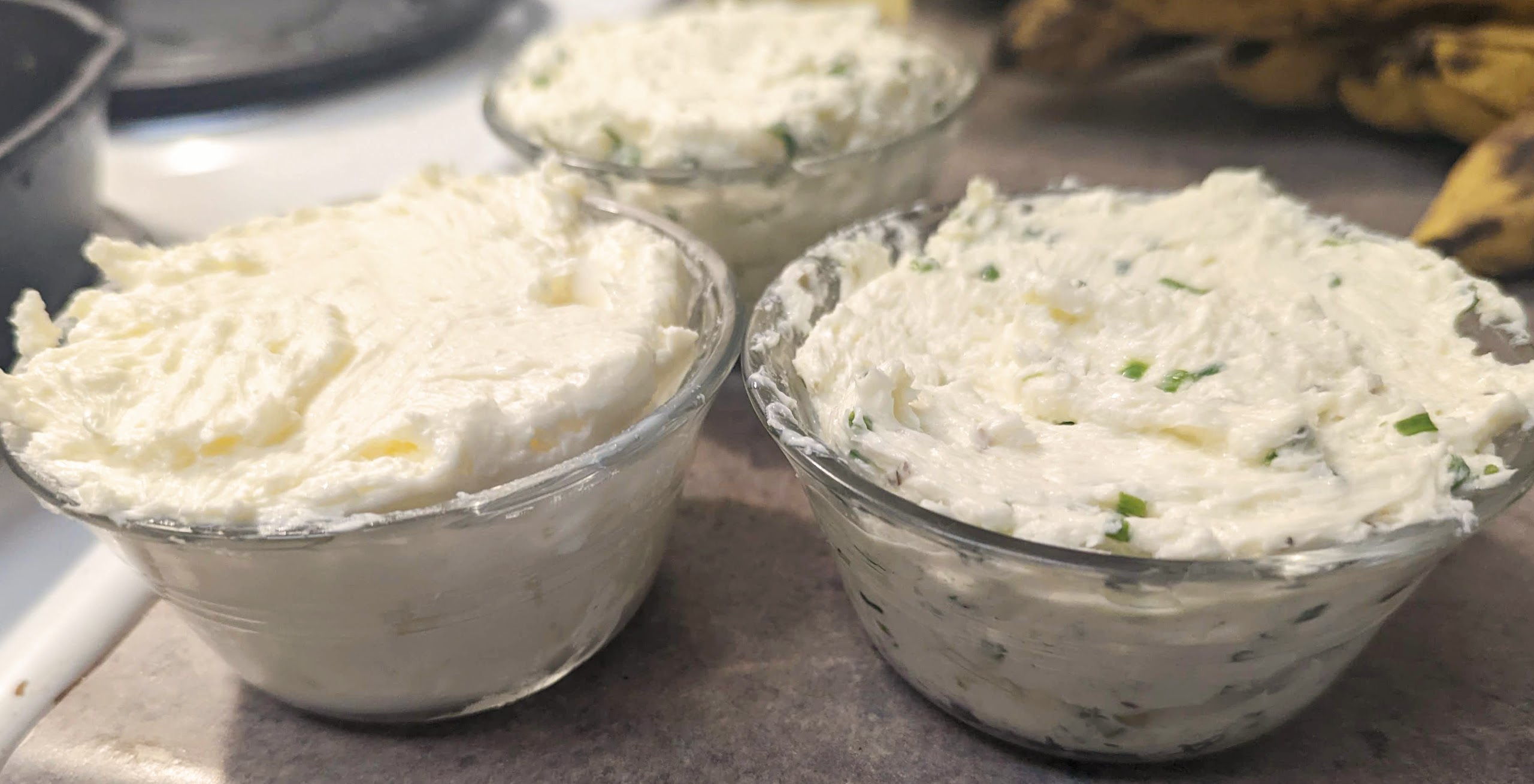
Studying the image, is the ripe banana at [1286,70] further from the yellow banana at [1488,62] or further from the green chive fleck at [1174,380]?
the green chive fleck at [1174,380]

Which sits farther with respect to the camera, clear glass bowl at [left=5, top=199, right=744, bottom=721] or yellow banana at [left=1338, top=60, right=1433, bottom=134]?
yellow banana at [left=1338, top=60, right=1433, bottom=134]

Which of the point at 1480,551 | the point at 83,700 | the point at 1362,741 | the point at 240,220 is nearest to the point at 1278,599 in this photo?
the point at 1362,741

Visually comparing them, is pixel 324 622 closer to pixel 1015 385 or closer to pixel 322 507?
pixel 322 507

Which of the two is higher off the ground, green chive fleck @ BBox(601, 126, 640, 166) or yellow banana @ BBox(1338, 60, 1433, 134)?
A: green chive fleck @ BBox(601, 126, 640, 166)

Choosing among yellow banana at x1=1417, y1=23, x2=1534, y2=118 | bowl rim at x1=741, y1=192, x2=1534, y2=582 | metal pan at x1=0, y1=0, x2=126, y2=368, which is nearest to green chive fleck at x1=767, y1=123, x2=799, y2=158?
bowl rim at x1=741, y1=192, x2=1534, y2=582

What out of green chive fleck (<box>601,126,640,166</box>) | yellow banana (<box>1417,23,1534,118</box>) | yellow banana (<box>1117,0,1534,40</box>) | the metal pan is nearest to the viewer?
the metal pan

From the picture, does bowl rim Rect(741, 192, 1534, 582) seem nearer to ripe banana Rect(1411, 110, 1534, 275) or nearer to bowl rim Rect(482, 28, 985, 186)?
bowl rim Rect(482, 28, 985, 186)
